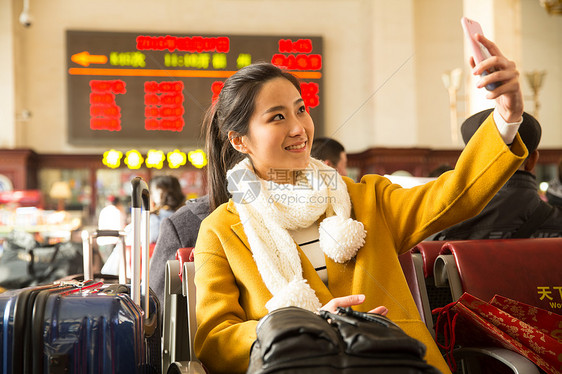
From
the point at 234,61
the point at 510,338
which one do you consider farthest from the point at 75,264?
the point at 234,61

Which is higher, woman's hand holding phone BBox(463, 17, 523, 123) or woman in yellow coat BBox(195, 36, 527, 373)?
woman's hand holding phone BBox(463, 17, 523, 123)

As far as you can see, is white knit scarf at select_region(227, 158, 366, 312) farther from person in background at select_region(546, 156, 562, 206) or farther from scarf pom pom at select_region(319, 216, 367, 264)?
person in background at select_region(546, 156, 562, 206)

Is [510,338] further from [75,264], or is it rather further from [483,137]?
[75,264]

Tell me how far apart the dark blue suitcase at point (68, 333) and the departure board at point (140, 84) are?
830 cm

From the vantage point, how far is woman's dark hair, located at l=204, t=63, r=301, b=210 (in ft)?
5.73

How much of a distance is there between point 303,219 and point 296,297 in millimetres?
277

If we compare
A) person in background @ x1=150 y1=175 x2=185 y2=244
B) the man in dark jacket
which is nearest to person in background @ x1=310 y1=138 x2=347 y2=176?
person in background @ x1=150 y1=175 x2=185 y2=244

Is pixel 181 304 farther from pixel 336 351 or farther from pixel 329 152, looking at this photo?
pixel 329 152

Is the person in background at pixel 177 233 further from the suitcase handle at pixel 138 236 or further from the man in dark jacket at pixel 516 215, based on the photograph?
the man in dark jacket at pixel 516 215

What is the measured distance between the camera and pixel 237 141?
6.03ft

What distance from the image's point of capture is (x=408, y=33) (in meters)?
10.1

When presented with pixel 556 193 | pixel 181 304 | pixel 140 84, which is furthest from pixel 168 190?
pixel 140 84

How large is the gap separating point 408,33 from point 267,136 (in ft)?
30.0

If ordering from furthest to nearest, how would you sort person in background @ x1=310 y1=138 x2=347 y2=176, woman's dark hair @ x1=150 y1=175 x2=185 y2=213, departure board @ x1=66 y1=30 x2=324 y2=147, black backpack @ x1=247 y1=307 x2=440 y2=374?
departure board @ x1=66 y1=30 x2=324 y2=147
woman's dark hair @ x1=150 y1=175 x2=185 y2=213
person in background @ x1=310 y1=138 x2=347 y2=176
black backpack @ x1=247 y1=307 x2=440 y2=374
